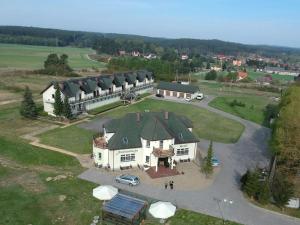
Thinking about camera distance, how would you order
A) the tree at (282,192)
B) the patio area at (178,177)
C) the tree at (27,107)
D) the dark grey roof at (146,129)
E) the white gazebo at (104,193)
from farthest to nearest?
1. the tree at (27,107)
2. the dark grey roof at (146,129)
3. the patio area at (178,177)
4. the tree at (282,192)
5. the white gazebo at (104,193)

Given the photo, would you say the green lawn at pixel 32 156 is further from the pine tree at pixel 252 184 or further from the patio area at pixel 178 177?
the pine tree at pixel 252 184

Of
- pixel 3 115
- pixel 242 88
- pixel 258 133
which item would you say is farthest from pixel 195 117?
pixel 242 88

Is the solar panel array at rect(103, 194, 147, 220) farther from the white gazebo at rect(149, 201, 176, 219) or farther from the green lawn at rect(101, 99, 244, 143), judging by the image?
the green lawn at rect(101, 99, 244, 143)

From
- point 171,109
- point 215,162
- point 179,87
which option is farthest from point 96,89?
point 215,162

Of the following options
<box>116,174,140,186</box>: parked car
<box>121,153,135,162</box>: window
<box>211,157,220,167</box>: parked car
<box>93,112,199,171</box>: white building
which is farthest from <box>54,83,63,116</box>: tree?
<box>211,157,220,167</box>: parked car

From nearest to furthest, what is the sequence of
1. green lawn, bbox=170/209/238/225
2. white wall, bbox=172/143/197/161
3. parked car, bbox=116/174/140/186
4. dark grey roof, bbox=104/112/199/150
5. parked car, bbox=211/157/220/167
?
green lawn, bbox=170/209/238/225, parked car, bbox=116/174/140/186, dark grey roof, bbox=104/112/199/150, parked car, bbox=211/157/220/167, white wall, bbox=172/143/197/161

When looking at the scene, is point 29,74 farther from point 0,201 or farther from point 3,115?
point 0,201

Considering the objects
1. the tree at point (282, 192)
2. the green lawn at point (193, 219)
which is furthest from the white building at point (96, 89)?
the tree at point (282, 192)

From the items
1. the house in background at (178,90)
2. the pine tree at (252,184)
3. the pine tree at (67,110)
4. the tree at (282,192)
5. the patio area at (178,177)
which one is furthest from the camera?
the house in background at (178,90)
